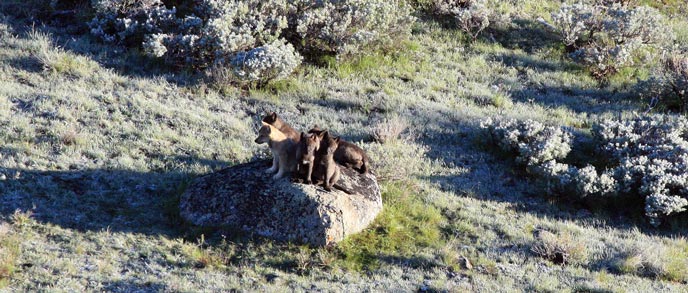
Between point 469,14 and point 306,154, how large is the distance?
432 inches

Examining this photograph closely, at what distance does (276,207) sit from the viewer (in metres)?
10.2

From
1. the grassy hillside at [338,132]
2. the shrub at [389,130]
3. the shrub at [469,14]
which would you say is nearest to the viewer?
the grassy hillside at [338,132]

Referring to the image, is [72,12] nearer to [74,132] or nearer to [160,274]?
[74,132]

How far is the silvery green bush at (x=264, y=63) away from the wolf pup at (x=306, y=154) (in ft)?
18.6

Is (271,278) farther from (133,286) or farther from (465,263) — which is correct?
(465,263)

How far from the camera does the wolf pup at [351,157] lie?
11.3 metres

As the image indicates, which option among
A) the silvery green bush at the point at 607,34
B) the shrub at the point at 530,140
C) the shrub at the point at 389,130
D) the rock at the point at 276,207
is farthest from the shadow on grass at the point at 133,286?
the silvery green bush at the point at 607,34

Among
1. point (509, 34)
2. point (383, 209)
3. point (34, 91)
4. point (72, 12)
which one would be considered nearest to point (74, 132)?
point (34, 91)

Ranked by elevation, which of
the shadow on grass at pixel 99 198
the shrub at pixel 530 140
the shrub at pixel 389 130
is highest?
the shrub at pixel 530 140

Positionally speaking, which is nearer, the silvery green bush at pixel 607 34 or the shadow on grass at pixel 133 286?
the shadow on grass at pixel 133 286

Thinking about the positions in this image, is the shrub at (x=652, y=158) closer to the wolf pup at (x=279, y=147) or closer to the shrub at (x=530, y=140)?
the shrub at (x=530, y=140)

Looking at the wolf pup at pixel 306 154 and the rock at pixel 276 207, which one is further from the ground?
the wolf pup at pixel 306 154

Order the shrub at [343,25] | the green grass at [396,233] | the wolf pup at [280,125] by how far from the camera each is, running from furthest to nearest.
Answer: the shrub at [343,25] < the green grass at [396,233] < the wolf pup at [280,125]

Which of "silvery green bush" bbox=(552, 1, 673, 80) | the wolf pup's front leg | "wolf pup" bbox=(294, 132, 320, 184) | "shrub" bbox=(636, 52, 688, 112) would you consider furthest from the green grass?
"silvery green bush" bbox=(552, 1, 673, 80)
